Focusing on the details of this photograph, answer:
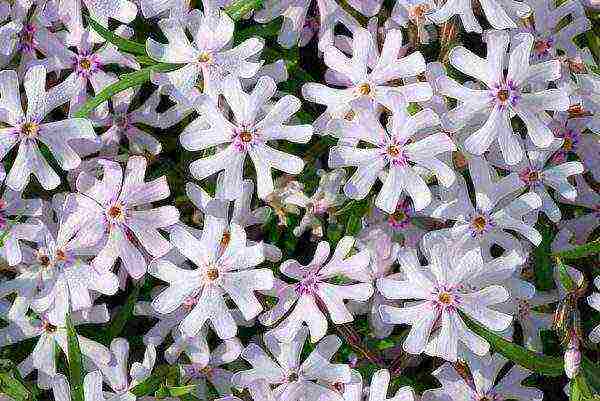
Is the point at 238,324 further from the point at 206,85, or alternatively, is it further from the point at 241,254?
the point at 206,85

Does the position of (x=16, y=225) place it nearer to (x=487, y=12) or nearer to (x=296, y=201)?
(x=296, y=201)

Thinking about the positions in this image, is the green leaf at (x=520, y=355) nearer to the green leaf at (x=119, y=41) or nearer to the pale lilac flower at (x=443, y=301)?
the pale lilac flower at (x=443, y=301)

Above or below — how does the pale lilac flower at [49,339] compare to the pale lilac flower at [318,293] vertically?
below

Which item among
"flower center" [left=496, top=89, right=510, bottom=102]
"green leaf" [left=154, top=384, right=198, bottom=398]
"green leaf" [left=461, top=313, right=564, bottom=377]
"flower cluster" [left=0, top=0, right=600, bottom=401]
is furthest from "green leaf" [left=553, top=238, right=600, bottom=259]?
"green leaf" [left=154, top=384, right=198, bottom=398]

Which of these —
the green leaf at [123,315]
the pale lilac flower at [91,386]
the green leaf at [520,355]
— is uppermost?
the green leaf at [123,315]

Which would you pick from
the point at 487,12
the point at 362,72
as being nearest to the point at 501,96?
the point at 487,12

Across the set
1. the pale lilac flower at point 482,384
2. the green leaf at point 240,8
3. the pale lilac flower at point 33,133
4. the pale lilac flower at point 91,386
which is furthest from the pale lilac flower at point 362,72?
the pale lilac flower at point 91,386
